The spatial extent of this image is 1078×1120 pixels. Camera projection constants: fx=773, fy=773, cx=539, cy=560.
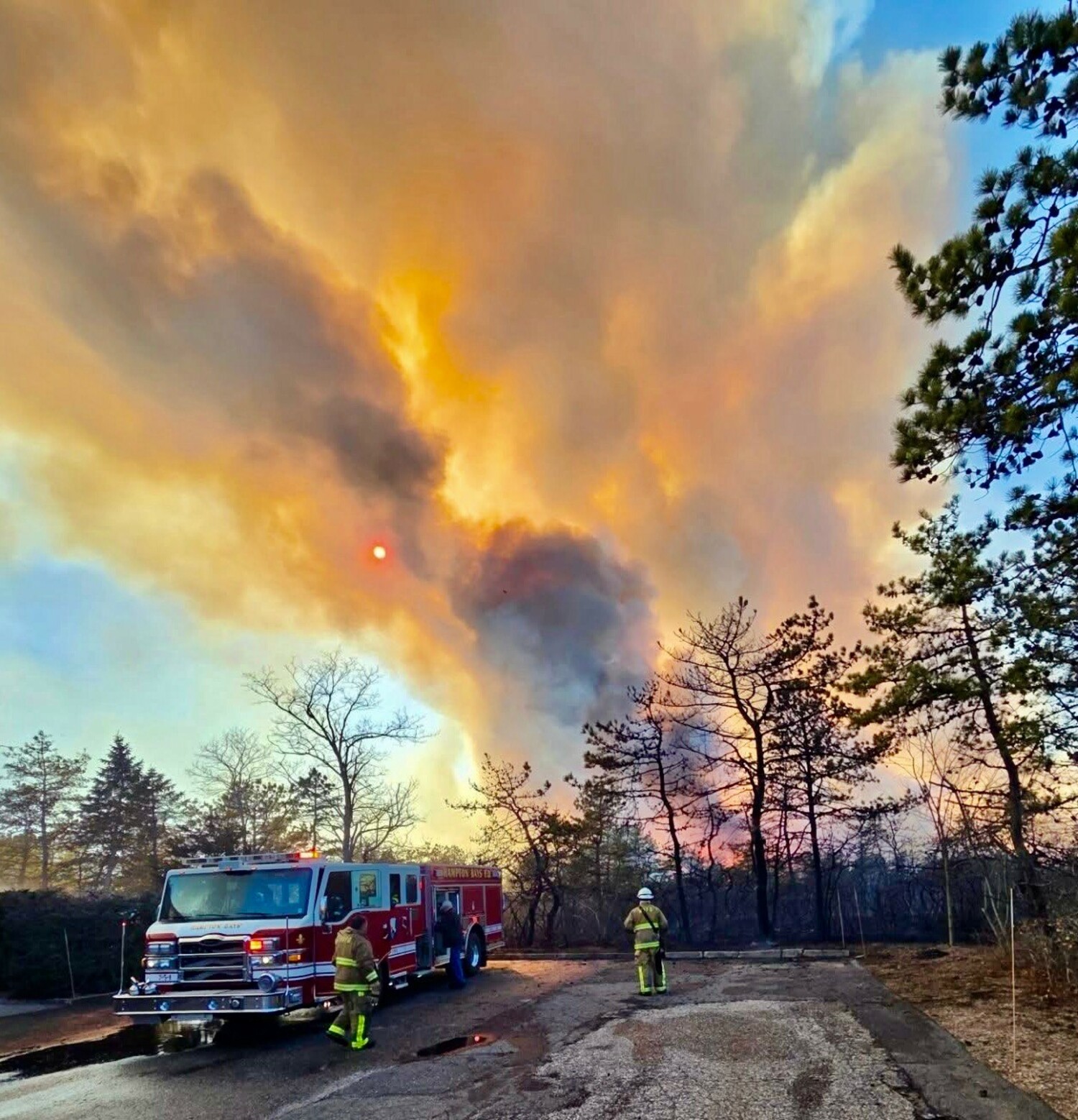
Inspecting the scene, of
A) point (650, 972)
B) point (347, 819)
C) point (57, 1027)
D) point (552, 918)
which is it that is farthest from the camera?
point (347, 819)

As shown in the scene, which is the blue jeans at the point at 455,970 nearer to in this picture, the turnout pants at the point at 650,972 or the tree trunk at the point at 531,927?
the turnout pants at the point at 650,972

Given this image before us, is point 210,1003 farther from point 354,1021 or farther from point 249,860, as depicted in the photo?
point 249,860

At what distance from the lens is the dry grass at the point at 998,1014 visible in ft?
23.4

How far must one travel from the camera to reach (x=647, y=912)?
13039 millimetres

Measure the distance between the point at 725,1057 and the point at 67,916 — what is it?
1774 cm

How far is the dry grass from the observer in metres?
7.12

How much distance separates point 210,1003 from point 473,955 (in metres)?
8.45

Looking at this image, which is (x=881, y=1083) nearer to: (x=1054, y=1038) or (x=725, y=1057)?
(x=725, y=1057)

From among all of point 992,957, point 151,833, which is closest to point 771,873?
Result: point 992,957

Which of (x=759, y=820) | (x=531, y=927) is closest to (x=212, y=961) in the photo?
(x=759, y=820)

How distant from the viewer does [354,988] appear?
388 inches

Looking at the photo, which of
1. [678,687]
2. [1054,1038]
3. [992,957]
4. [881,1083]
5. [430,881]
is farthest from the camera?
[678,687]

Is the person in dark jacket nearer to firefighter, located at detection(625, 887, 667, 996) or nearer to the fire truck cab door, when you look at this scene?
the fire truck cab door

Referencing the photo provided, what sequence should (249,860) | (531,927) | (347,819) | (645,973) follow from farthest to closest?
1. (347,819)
2. (531,927)
3. (645,973)
4. (249,860)
